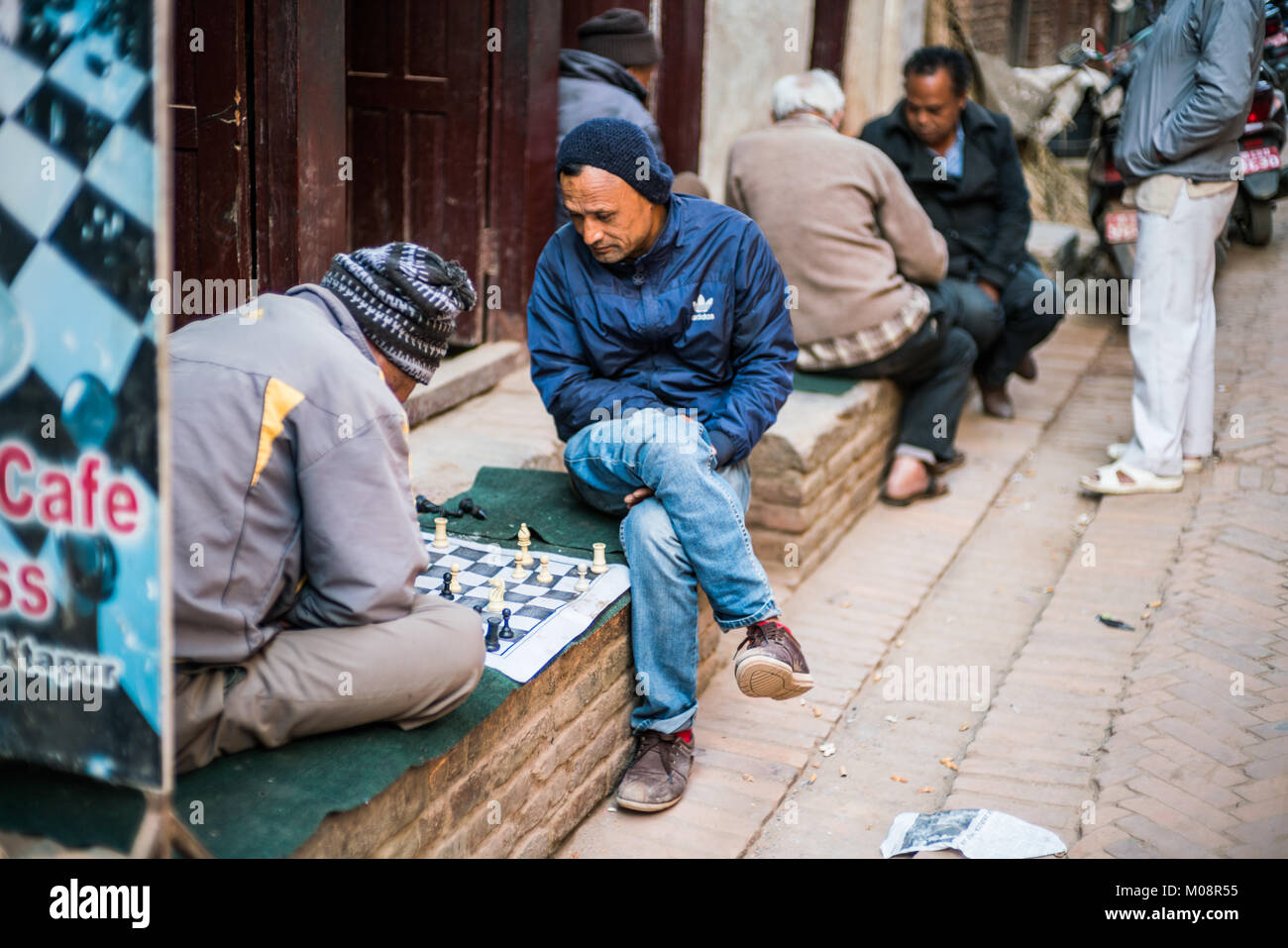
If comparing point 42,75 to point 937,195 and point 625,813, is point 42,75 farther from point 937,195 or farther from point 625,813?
point 937,195

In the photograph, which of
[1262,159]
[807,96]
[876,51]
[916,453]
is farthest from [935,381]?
[876,51]

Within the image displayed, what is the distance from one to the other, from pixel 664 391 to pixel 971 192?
303cm

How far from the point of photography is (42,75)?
1988mm

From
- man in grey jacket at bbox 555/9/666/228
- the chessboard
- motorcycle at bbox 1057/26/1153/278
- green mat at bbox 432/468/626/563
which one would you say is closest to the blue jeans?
the chessboard

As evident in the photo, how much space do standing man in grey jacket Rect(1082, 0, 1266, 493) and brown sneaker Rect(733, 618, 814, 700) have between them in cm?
290

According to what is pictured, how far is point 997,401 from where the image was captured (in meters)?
7.21

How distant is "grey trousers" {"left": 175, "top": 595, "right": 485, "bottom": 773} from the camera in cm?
262

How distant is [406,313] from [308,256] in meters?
2.19

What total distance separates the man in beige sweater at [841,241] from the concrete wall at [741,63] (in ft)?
9.27

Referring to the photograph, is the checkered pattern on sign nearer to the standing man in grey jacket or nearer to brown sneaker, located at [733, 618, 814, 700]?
brown sneaker, located at [733, 618, 814, 700]

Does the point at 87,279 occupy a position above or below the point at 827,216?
above

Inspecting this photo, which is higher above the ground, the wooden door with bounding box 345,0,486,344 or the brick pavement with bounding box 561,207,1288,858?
the wooden door with bounding box 345,0,486,344

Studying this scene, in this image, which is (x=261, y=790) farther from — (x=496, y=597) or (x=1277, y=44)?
(x=1277, y=44)

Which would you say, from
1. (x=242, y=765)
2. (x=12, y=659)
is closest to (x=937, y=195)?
(x=242, y=765)
